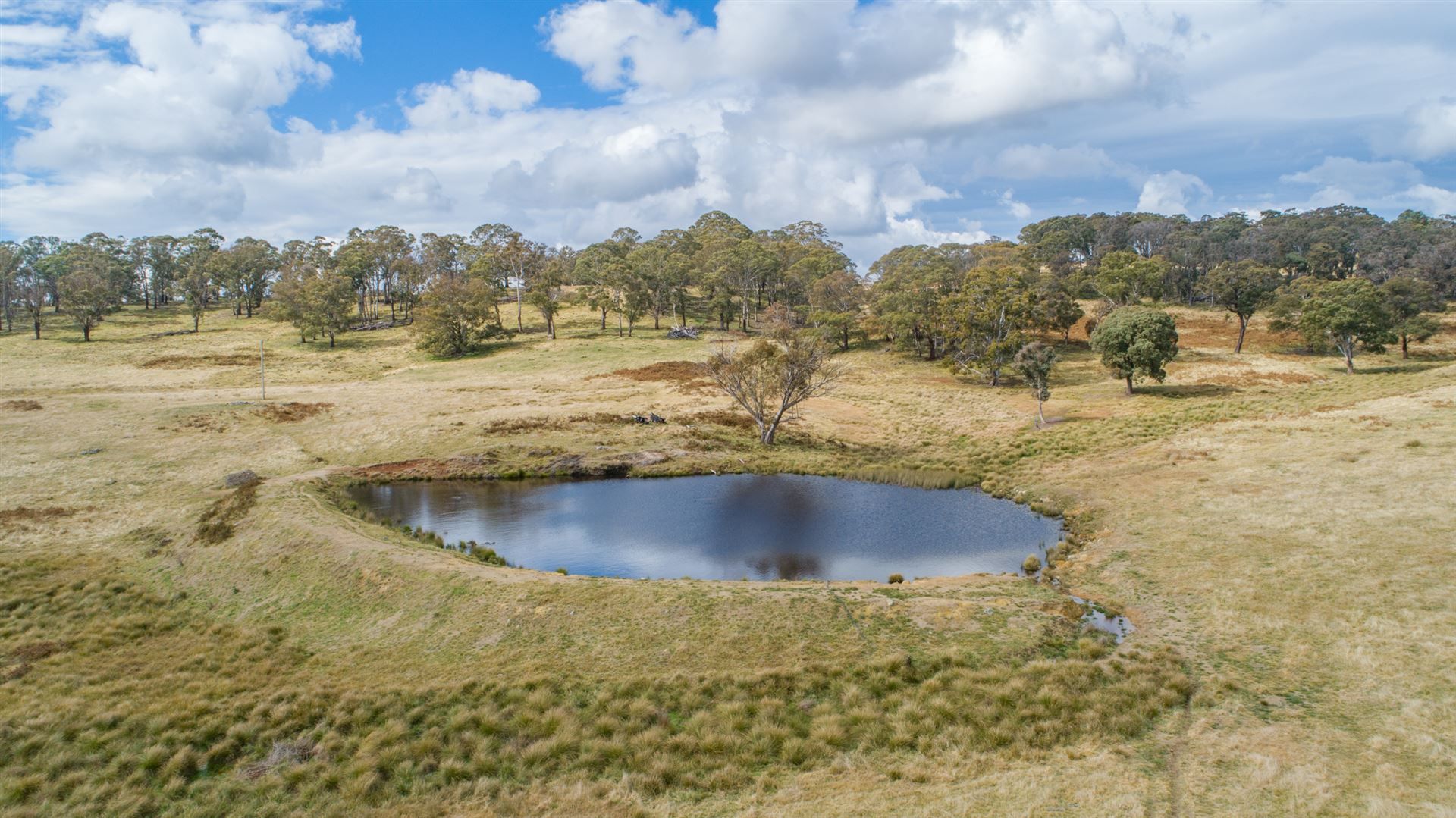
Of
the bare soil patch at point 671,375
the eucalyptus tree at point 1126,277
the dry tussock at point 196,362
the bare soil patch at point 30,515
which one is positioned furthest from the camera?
the eucalyptus tree at point 1126,277

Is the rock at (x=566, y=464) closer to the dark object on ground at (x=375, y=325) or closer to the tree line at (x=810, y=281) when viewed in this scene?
the tree line at (x=810, y=281)

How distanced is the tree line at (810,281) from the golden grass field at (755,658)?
32.3m

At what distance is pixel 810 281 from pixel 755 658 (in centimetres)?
9383

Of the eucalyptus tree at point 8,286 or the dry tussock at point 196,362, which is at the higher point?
the eucalyptus tree at point 8,286

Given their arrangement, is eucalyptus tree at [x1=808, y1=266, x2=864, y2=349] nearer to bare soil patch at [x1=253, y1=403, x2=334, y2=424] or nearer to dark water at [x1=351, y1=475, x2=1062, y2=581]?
dark water at [x1=351, y1=475, x2=1062, y2=581]

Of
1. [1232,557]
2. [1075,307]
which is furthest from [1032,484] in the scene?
[1075,307]

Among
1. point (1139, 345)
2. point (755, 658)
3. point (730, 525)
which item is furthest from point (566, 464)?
point (1139, 345)

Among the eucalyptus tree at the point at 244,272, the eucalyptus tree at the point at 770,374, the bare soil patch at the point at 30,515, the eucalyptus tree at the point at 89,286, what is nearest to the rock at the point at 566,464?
the eucalyptus tree at the point at 770,374

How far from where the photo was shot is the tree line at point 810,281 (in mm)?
68938

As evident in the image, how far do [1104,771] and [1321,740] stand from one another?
4.31 m

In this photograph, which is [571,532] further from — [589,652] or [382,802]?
[382,802]

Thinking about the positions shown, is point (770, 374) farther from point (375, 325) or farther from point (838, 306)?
point (375, 325)

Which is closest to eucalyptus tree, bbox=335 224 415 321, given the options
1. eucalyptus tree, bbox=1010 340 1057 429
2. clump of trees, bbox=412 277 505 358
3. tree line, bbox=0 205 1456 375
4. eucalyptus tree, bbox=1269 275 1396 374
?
tree line, bbox=0 205 1456 375

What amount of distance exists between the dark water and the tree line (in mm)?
36376
